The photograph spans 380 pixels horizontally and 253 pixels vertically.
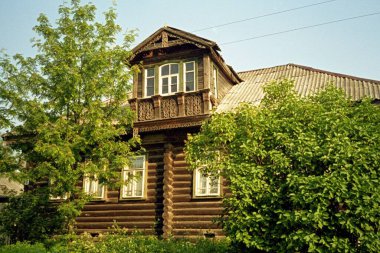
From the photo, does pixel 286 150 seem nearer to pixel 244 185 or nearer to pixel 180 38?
pixel 244 185

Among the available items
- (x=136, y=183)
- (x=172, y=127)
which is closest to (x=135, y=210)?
(x=136, y=183)

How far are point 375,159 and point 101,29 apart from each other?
10.2m

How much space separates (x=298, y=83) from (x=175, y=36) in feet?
19.7

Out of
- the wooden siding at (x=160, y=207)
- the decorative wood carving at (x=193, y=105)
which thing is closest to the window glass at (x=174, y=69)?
the decorative wood carving at (x=193, y=105)

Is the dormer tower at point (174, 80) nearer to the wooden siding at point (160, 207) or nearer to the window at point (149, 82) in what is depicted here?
the window at point (149, 82)

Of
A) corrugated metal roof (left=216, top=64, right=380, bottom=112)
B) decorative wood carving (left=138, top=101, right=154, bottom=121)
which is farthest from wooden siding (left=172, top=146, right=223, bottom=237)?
corrugated metal roof (left=216, top=64, right=380, bottom=112)

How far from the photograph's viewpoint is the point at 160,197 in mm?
15781

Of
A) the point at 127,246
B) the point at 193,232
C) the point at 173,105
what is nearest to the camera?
the point at 127,246

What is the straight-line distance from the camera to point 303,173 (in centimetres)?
806

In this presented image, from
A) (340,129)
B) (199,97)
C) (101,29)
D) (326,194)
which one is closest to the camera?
(326,194)

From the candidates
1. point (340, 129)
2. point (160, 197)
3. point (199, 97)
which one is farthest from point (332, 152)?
point (160, 197)

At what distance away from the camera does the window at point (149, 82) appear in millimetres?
16812

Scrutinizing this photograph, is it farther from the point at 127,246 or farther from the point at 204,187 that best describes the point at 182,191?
the point at 127,246

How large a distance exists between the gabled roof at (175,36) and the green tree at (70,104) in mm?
3167
